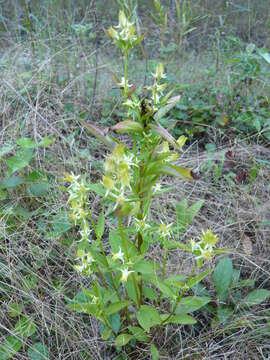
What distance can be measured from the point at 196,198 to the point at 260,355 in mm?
782

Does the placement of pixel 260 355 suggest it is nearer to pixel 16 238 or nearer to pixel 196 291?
pixel 196 291

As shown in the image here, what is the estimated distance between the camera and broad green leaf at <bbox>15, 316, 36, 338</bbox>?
1362 mm

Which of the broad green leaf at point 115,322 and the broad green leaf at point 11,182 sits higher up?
the broad green leaf at point 11,182

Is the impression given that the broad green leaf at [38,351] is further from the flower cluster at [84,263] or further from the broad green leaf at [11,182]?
the broad green leaf at [11,182]

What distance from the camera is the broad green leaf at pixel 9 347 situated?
1.31 metres

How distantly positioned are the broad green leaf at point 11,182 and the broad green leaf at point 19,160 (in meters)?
0.06

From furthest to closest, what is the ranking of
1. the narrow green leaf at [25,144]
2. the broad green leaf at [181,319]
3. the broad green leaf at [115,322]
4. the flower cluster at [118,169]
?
the narrow green leaf at [25,144] < the broad green leaf at [115,322] < the broad green leaf at [181,319] < the flower cluster at [118,169]

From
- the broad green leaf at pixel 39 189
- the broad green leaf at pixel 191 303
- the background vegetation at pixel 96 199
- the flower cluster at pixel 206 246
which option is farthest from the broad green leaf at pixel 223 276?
the broad green leaf at pixel 39 189

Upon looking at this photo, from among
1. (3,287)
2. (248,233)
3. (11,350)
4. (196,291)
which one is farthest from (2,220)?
(248,233)

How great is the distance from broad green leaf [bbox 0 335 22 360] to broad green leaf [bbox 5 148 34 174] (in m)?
0.71

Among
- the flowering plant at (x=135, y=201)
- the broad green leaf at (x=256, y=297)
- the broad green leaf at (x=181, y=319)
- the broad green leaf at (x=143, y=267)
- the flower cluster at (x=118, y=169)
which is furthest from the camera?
the broad green leaf at (x=256, y=297)

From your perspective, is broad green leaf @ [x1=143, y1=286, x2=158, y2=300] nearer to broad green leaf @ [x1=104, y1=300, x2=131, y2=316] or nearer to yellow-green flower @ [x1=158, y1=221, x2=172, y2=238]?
broad green leaf @ [x1=104, y1=300, x2=131, y2=316]

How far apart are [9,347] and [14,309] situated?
0.46 ft

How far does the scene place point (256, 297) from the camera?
1.49 meters
